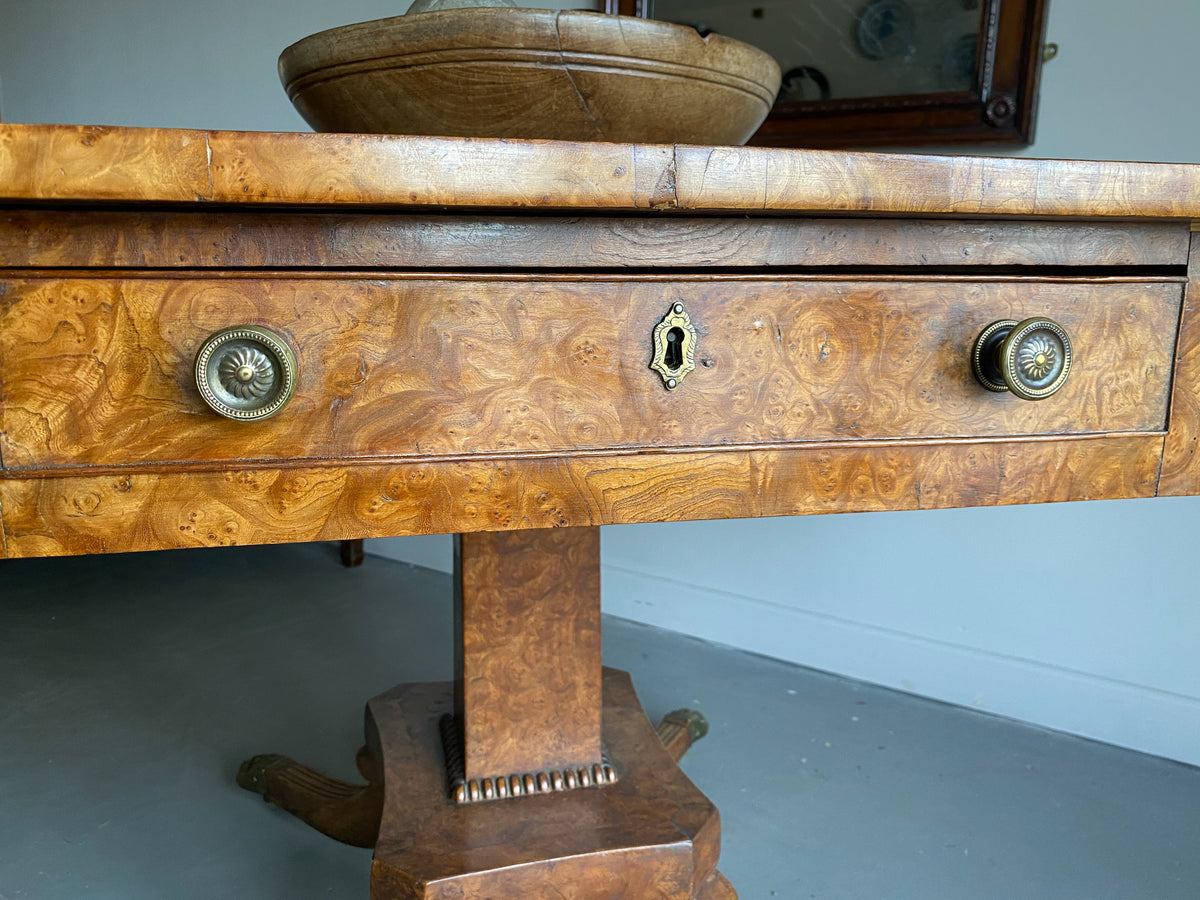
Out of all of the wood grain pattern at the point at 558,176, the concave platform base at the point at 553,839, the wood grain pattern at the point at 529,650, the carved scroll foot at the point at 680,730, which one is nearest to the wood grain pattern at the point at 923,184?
the wood grain pattern at the point at 558,176

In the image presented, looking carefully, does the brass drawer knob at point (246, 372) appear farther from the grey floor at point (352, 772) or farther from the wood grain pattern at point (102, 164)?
the grey floor at point (352, 772)

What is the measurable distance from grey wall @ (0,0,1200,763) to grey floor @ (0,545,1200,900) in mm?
57

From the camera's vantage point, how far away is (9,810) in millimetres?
1208

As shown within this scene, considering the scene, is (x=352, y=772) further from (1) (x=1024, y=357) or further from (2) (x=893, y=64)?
(2) (x=893, y=64)

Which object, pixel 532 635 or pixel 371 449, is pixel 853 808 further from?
pixel 371 449

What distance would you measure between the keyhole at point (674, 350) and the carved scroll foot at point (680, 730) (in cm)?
82

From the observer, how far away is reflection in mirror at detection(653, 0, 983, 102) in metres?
1.30

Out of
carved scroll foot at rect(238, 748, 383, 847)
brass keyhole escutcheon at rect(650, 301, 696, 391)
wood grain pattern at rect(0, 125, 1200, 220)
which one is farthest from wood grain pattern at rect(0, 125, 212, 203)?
carved scroll foot at rect(238, 748, 383, 847)

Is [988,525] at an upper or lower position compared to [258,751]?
upper

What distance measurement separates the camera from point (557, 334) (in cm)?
51

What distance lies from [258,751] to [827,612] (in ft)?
3.12

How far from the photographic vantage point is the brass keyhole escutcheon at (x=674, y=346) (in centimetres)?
52

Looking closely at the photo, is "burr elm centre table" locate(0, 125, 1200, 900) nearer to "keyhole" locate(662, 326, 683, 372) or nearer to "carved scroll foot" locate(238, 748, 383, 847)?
"keyhole" locate(662, 326, 683, 372)

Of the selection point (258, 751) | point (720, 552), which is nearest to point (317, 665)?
point (258, 751)
